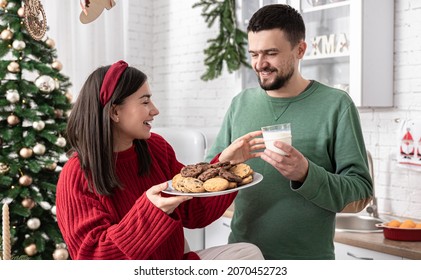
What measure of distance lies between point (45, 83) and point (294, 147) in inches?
67.0

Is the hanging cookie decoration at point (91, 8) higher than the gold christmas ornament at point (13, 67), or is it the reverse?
the hanging cookie decoration at point (91, 8)

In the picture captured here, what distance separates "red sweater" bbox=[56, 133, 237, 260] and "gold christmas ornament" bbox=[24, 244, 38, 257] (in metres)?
1.50

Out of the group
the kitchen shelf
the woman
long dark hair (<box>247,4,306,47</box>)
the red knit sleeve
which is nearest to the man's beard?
long dark hair (<box>247,4,306,47</box>)

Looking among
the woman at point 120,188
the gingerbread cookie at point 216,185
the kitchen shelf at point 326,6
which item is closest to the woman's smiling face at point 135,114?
the woman at point 120,188

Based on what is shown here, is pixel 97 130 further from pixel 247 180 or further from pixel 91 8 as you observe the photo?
pixel 91 8

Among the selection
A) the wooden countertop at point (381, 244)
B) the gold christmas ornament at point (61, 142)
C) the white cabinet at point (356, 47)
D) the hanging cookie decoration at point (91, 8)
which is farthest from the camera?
the gold christmas ornament at point (61, 142)

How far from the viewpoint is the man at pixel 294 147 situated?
1.73 meters

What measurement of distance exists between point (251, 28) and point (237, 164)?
1.48 ft

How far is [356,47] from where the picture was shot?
2.76m

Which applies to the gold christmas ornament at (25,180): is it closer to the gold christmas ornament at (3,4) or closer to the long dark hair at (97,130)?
the gold christmas ornament at (3,4)

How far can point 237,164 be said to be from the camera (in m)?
1.65

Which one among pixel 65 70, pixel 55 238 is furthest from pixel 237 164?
pixel 65 70

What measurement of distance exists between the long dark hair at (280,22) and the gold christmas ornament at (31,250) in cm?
183

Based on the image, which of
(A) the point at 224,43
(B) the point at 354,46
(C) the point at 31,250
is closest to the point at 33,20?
(C) the point at 31,250
